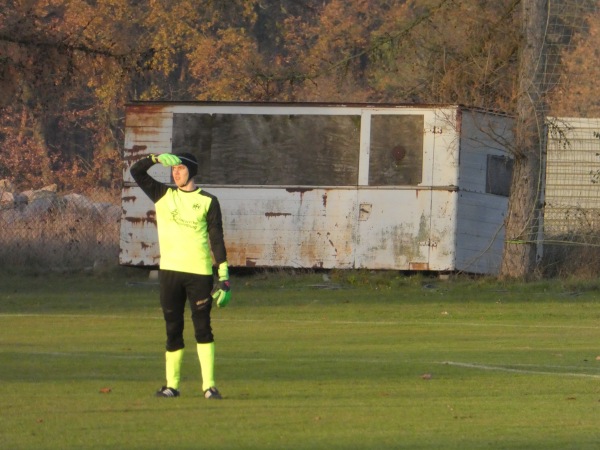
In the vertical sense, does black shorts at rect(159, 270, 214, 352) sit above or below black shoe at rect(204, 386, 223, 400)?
above

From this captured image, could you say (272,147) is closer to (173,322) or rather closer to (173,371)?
(173,322)

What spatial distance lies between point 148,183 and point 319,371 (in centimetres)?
268

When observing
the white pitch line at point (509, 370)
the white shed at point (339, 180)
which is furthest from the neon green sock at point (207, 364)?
the white shed at point (339, 180)

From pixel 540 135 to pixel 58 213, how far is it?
1184 centimetres

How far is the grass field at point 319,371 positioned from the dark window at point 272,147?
10.2ft

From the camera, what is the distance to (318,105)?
27891 mm

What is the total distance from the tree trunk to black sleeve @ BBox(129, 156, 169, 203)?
15.7m

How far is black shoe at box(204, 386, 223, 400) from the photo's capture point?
11375 millimetres

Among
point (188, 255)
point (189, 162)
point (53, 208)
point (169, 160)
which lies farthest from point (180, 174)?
point (53, 208)

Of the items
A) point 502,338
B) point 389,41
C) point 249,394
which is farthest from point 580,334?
point 389,41

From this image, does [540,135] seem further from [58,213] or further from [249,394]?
[249,394]

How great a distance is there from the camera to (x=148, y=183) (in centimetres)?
1215

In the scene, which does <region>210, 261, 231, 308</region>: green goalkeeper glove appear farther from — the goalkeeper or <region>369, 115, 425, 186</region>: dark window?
<region>369, 115, 425, 186</region>: dark window

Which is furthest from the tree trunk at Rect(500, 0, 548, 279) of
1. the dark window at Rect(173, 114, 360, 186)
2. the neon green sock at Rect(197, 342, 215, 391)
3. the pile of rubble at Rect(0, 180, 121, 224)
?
the neon green sock at Rect(197, 342, 215, 391)
